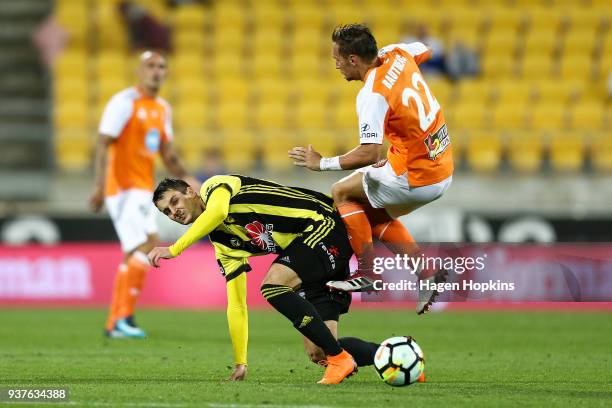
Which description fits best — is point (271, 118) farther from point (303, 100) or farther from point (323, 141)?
point (323, 141)

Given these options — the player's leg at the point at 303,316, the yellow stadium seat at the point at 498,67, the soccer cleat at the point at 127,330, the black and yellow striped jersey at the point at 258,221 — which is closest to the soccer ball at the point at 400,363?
the player's leg at the point at 303,316

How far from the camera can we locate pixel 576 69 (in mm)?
19594

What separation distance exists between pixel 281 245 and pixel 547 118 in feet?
39.1

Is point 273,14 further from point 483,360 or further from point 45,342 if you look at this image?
point 483,360

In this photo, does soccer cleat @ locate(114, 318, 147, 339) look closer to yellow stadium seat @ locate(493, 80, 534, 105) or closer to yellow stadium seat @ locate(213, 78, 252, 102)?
yellow stadium seat @ locate(213, 78, 252, 102)

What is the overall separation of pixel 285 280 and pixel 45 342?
4092mm

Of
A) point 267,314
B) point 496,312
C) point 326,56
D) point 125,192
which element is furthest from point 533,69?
point 125,192

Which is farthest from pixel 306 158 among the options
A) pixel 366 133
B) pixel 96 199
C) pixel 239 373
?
pixel 96 199

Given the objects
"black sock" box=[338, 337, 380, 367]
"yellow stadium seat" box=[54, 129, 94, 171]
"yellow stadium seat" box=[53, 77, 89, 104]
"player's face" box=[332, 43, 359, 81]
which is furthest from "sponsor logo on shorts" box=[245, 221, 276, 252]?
"yellow stadium seat" box=[53, 77, 89, 104]

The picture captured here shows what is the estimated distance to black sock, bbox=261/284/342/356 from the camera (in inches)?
283

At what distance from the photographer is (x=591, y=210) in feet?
53.8

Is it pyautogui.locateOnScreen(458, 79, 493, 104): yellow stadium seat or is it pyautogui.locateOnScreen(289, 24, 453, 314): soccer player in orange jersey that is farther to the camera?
pyautogui.locateOnScreen(458, 79, 493, 104): yellow stadium seat

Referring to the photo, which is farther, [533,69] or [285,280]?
[533,69]

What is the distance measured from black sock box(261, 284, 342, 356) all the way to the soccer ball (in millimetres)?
283
